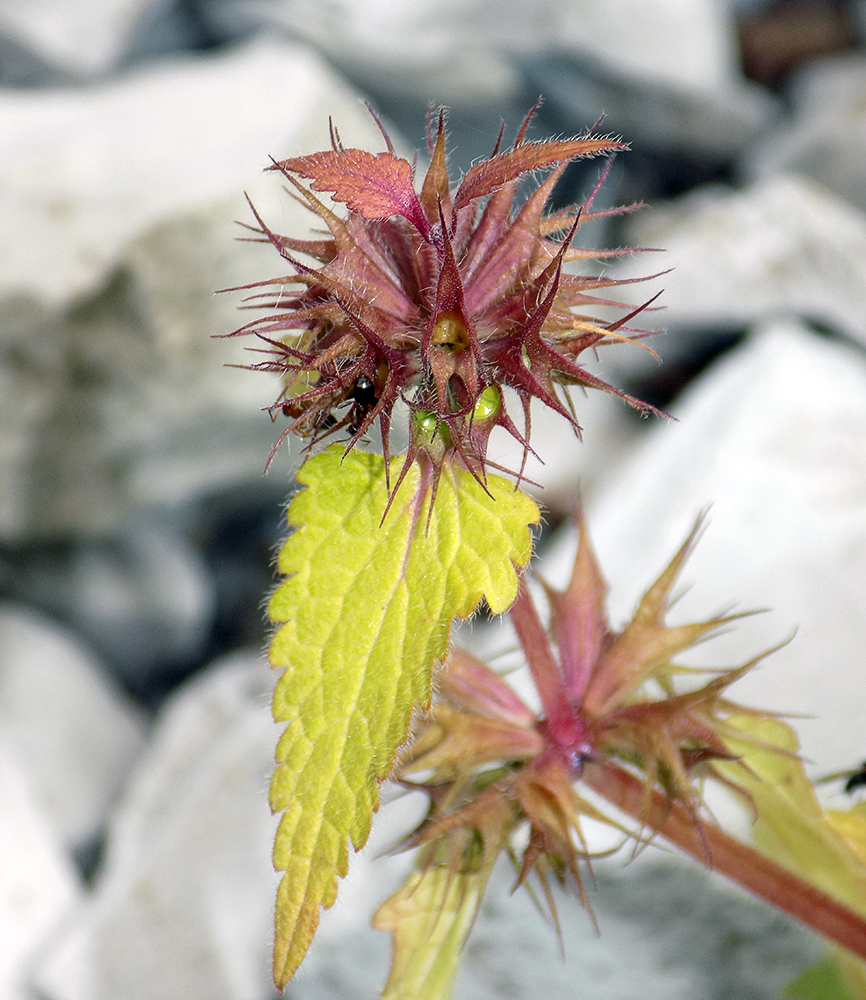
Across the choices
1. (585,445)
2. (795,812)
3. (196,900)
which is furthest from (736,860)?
(585,445)

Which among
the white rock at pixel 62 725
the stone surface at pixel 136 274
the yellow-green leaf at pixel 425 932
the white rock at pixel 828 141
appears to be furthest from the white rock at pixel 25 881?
the white rock at pixel 828 141

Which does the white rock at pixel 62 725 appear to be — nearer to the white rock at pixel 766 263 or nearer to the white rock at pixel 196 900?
the white rock at pixel 196 900

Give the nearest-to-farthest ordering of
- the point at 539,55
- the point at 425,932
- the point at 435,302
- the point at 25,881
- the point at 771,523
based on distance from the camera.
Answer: the point at 435,302 → the point at 425,932 → the point at 771,523 → the point at 25,881 → the point at 539,55

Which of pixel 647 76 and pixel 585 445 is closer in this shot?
pixel 585 445

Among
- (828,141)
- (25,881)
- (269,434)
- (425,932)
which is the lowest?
(25,881)

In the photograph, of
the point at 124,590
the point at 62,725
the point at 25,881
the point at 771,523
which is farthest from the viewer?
the point at 124,590

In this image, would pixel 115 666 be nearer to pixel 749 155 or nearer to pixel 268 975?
pixel 268 975

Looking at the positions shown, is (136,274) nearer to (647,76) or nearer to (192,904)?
(192,904)
